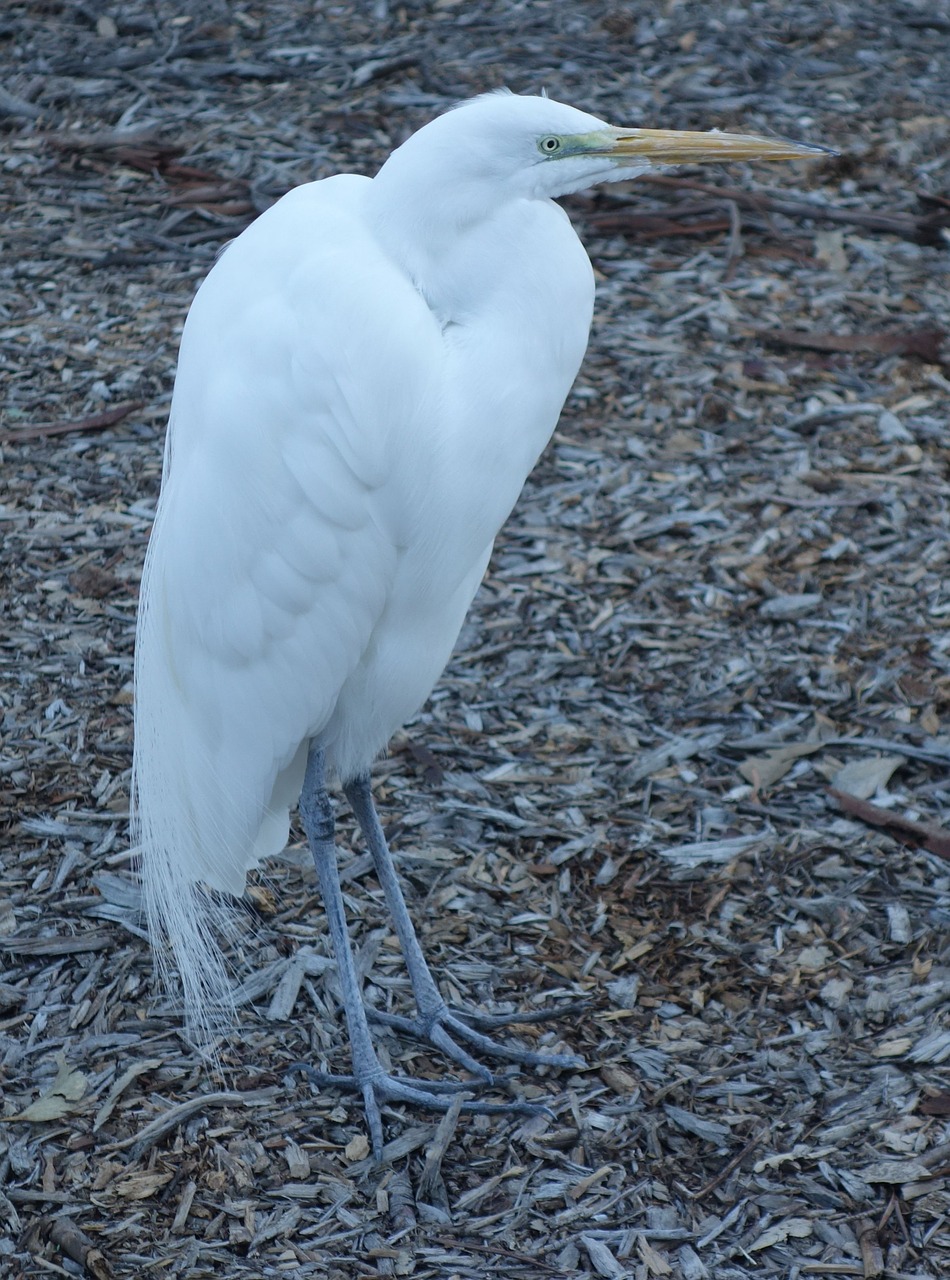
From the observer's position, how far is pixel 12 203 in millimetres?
4688

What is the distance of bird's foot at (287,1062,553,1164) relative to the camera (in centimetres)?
240

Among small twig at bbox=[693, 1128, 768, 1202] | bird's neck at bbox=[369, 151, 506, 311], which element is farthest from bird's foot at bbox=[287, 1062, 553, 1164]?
bird's neck at bbox=[369, 151, 506, 311]

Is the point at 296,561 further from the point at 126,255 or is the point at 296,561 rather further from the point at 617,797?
the point at 126,255

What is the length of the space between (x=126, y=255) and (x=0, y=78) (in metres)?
1.37

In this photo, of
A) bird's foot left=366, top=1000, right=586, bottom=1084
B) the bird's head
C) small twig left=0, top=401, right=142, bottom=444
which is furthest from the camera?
small twig left=0, top=401, right=142, bottom=444

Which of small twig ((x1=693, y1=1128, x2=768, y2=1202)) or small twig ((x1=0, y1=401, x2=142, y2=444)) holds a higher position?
small twig ((x1=0, y1=401, x2=142, y2=444))

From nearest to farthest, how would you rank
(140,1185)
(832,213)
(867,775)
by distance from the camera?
(140,1185)
(867,775)
(832,213)

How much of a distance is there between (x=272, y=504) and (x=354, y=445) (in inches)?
6.7

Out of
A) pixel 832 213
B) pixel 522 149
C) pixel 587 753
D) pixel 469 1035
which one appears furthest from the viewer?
pixel 832 213

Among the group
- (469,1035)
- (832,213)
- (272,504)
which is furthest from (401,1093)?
(832,213)

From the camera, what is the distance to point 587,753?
311 cm

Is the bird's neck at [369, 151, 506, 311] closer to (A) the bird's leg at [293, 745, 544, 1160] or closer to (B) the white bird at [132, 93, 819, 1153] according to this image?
(B) the white bird at [132, 93, 819, 1153]

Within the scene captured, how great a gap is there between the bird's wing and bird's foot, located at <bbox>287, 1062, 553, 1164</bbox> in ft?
1.46

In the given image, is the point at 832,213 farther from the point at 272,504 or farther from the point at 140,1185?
the point at 140,1185
